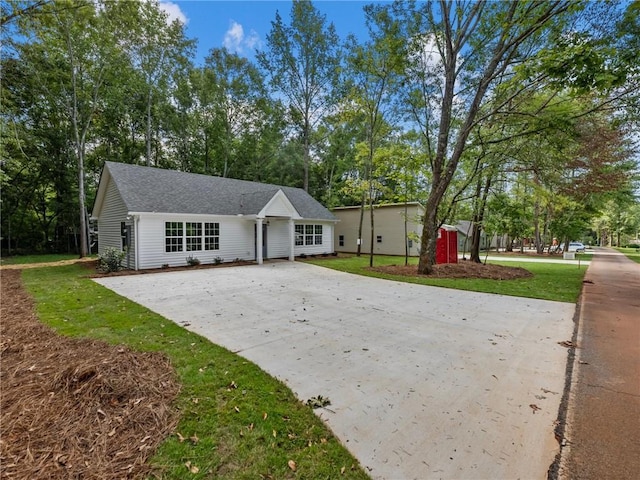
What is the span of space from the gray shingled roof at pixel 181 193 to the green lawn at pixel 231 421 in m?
9.24

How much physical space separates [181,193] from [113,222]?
11.0 ft

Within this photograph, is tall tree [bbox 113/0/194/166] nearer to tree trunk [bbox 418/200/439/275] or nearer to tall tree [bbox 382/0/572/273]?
tall tree [bbox 382/0/572/273]

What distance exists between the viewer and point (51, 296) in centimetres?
A: 728

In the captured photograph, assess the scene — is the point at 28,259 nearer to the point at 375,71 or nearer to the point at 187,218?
the point at 187,218

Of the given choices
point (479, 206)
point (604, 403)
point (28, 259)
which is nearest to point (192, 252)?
point (28, 259)

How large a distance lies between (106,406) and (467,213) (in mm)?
17687

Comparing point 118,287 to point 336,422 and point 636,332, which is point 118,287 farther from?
point 636,332

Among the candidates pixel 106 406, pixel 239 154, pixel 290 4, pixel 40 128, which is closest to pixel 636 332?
pixel 106 406

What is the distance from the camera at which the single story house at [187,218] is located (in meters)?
12.8

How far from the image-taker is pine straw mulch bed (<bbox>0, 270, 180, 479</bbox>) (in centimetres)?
210

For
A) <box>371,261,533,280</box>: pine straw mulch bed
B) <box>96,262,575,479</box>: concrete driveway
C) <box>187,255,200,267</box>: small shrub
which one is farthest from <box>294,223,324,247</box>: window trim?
<box>96,262,575,479</box>: concrete driveway

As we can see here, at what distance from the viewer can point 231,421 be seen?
103 inches

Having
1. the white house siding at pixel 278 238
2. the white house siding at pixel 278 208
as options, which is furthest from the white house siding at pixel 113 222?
the white house siding at pixel 278 238

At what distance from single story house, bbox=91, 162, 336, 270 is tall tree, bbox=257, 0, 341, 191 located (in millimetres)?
8801
